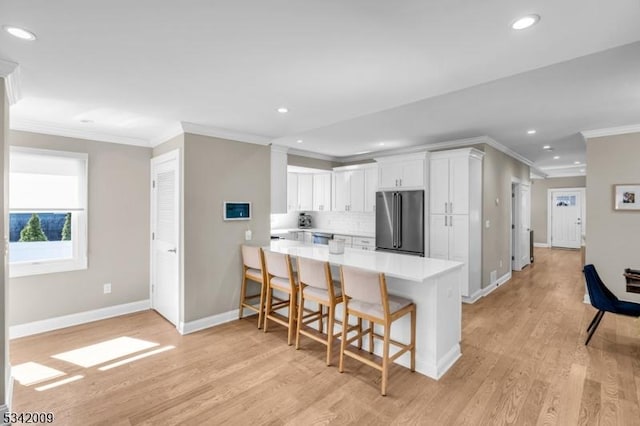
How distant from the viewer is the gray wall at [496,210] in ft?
16.5

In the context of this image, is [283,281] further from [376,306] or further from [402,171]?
[402,171]

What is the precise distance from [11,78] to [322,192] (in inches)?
208

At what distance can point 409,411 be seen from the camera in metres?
2.23

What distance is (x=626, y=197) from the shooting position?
13.9 ft

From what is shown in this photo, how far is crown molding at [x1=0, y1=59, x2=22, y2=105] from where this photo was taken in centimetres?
206

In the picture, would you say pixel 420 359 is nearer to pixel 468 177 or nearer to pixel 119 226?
pixel 468 177

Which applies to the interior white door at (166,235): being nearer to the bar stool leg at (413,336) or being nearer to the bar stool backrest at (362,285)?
the bar stool backrest at (362,285)

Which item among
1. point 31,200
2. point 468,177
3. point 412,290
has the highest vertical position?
point 468,177

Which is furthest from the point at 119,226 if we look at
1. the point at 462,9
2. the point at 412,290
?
the point at 462,9

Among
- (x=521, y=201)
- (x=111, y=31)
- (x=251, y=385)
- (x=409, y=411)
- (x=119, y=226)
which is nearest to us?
(x=111, y=31)

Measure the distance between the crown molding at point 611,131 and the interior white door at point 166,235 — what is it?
5.69 meters

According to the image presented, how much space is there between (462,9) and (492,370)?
2.84 meters

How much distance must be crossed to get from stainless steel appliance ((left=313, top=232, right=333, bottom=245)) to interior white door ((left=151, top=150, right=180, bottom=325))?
3.35 meters

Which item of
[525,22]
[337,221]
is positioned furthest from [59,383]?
[337,221]
